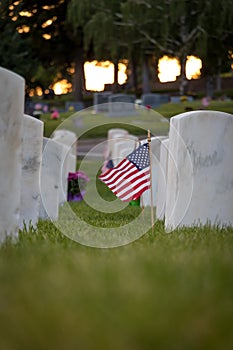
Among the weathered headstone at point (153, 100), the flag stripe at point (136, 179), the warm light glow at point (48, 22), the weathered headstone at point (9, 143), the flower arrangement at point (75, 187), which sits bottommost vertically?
the weathered headstone at point (153, 100)

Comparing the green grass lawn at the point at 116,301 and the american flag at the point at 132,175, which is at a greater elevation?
the green grass lawn at the point at 116,301

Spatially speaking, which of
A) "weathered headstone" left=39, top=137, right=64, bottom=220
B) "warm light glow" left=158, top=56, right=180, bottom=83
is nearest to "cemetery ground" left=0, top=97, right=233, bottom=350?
"weathered headstone" left=39, top=137, right=64, bottom=220

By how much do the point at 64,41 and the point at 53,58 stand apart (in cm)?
158

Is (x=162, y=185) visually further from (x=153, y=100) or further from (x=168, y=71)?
(x=153, y=100)

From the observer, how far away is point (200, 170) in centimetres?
748

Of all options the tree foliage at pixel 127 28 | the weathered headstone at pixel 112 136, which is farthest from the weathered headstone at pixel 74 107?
the weathered headstone at pixel 112 136

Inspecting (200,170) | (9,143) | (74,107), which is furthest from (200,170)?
(74,107)

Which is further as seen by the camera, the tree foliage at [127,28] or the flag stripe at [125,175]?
the tree foliage at [127,28]

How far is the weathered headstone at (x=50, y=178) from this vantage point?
9.55 metres

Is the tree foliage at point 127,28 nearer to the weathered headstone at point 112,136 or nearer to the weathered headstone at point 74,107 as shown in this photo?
the weathered headstone at point 74,107

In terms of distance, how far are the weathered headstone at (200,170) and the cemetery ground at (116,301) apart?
2.90 metres

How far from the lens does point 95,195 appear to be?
15.5 meters

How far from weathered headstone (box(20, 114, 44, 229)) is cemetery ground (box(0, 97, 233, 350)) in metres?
3.36

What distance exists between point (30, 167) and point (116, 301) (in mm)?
4915
